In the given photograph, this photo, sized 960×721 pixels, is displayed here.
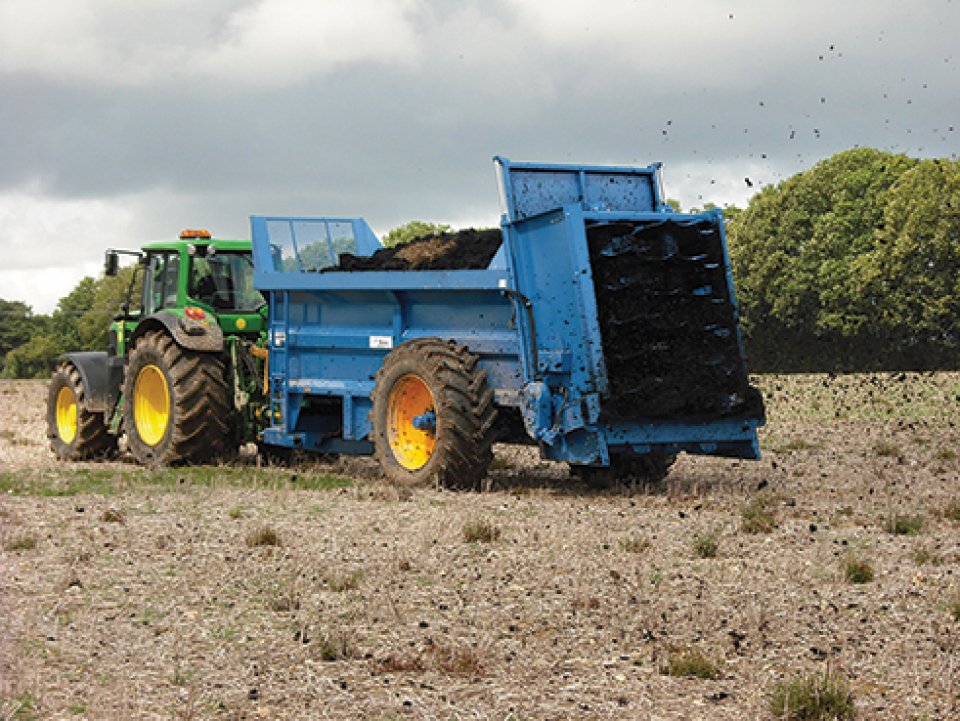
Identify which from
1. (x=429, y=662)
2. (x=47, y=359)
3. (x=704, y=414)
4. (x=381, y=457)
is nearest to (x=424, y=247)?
(x=381, y=457)

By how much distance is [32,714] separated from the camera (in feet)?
19.3

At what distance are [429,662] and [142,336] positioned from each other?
10471mm

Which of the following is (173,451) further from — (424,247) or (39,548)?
(39,548)

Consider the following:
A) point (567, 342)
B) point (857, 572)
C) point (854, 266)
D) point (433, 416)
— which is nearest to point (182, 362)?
point (433, 416)

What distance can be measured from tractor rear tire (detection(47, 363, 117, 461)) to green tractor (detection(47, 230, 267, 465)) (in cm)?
2

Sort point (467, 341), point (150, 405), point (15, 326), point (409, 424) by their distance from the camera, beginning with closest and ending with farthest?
point (467, 341) < point (409, 424) < point (150, 405) < point (15, 326)

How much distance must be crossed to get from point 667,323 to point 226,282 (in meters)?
6.25

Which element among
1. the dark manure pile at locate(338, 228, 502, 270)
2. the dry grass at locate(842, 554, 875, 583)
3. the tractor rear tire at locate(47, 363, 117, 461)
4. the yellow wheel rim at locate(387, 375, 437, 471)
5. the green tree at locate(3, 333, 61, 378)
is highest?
the green tree at locate(3, 333, 61, 378)

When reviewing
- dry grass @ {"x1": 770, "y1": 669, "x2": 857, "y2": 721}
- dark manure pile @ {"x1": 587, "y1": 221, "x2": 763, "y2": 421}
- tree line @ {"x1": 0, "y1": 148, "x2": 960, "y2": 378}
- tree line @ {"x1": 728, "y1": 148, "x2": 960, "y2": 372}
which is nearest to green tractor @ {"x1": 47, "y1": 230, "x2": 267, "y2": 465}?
dark manure pile @ {"x1": 587, "y1": 221, "x2": 763, "y2": 421}

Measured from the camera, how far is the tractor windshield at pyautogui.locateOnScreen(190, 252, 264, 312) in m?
15.9

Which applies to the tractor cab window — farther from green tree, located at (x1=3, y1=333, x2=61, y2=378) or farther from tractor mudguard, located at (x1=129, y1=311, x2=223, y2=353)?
green tree, located at (x1=3, y1=333, x2=61, y2=378)

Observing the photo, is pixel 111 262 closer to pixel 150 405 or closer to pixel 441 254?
pixel 150 405

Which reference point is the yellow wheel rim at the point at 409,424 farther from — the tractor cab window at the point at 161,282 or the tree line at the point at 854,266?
the tree line at the point at 854,266

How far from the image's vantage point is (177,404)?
15109 mm
